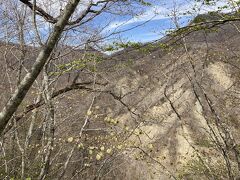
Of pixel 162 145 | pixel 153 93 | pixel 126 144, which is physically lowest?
pixel 162 145

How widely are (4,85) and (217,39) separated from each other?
2198 cm

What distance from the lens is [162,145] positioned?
2686 centimetres

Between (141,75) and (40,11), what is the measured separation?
28.1 metres

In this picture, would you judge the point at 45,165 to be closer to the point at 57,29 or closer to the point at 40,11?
the point at 57,29

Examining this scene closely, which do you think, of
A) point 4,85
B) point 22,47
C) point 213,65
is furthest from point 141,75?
point 22,47

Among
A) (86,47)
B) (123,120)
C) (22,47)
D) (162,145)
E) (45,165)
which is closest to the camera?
(45,165)

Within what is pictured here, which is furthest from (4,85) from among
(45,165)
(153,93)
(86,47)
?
(153,93)

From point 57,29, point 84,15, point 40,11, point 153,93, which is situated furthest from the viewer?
point 153,93

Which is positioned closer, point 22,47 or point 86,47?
point 86,47

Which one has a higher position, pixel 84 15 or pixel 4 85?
pixel 84 15

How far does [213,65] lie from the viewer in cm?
3284

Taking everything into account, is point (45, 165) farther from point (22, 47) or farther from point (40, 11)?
point (22, 47)

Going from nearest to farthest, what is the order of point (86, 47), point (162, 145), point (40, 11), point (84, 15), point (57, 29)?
1. point (57, 29)
2. point (84, 15)
3. point (40, 11)
4. point (86, 47)
5. point (162, 145)

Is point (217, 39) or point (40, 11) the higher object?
point (40, 11)
